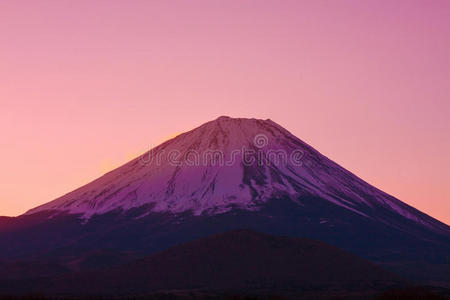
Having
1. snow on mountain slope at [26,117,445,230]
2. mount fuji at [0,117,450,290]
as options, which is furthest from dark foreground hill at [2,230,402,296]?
snow on mountain slope at [26,117,445,230]

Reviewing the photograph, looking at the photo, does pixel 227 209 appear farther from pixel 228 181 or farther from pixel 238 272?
pixel 238 272

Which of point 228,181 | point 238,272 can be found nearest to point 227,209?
point 228,181

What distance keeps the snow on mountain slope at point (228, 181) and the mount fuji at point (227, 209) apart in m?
0.25

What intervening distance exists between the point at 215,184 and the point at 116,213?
21.4 metres

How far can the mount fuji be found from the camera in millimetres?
143875

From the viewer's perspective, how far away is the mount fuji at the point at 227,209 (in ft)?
472

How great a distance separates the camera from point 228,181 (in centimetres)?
17488

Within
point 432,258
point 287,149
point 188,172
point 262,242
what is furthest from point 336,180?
point 262,242

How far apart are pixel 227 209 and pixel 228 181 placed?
15.9m

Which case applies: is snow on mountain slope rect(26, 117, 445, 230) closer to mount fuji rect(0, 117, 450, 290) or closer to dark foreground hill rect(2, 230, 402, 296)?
mount fuji rect(0, 117, 450, 290)

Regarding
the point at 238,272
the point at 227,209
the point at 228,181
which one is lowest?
the point at 238,272

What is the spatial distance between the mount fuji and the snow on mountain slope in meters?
0.25

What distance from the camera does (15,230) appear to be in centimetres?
17162

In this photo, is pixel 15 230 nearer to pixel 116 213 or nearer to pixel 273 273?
pixel 116 213
